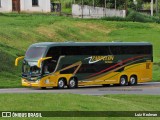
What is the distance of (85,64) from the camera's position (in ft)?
126

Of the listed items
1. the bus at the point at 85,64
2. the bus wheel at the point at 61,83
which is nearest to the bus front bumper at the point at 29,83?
the bus at the point at 85,64

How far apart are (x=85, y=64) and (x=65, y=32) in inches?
1164

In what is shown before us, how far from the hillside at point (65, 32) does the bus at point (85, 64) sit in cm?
578

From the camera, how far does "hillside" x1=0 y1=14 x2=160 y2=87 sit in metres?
54.7

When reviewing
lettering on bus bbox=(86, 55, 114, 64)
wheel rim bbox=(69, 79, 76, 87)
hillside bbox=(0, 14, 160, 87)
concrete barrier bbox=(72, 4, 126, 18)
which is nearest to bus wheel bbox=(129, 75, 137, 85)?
lettering on bus bbox=(86, 55, 114, 64)

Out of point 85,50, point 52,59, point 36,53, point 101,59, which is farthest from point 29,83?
point 101,59

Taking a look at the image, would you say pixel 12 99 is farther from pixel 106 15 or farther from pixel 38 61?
pixel 106 15

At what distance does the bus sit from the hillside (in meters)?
5.78

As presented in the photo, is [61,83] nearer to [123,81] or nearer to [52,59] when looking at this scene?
[52,59]

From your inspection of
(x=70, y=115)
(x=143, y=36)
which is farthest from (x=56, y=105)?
(x=143, y=36)

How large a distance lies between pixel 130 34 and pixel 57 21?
368 inches

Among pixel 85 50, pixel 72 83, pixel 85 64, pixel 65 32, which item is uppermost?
pixel 85 50

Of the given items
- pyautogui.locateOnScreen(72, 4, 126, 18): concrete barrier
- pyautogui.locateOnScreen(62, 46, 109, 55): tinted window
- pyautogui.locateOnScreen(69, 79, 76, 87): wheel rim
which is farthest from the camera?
pyautogui.locateOnScreen(72, 4, 126, 18): concrete barrier

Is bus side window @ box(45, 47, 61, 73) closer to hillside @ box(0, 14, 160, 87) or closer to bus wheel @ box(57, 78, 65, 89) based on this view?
bus wheel @ box(57, 78, 65, 89)
